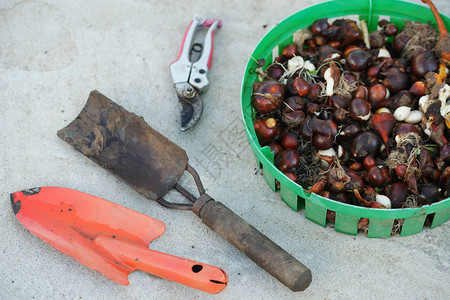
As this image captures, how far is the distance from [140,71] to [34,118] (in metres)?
0.50

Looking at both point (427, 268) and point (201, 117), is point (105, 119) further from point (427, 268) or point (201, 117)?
point (427, 268)

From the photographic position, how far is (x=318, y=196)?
1.46m

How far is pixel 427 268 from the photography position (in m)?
1.54

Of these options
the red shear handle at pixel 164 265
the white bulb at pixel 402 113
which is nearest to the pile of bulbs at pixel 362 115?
the white bulb at pixel 402 113

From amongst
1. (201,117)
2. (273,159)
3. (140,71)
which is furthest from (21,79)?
(273,159)

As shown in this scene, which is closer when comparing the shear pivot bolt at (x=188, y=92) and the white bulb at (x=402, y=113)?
the white bulb at (x=402, y=113)

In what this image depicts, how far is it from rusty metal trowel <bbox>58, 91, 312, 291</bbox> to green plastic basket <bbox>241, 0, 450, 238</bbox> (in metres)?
0.20

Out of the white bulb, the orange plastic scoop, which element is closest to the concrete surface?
the orange plastic scoop

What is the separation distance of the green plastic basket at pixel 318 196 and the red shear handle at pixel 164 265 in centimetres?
38

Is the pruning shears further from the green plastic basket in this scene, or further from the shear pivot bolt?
the green plastic basket

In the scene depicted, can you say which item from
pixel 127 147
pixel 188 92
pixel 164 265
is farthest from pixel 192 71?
pixel 164 265

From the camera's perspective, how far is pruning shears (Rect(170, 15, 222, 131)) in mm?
1868

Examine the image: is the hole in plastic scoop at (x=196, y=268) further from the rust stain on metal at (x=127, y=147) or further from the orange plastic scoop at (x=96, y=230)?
the rust stain on metal at (x=127, y=147)

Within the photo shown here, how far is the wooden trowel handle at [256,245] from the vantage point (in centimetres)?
142
